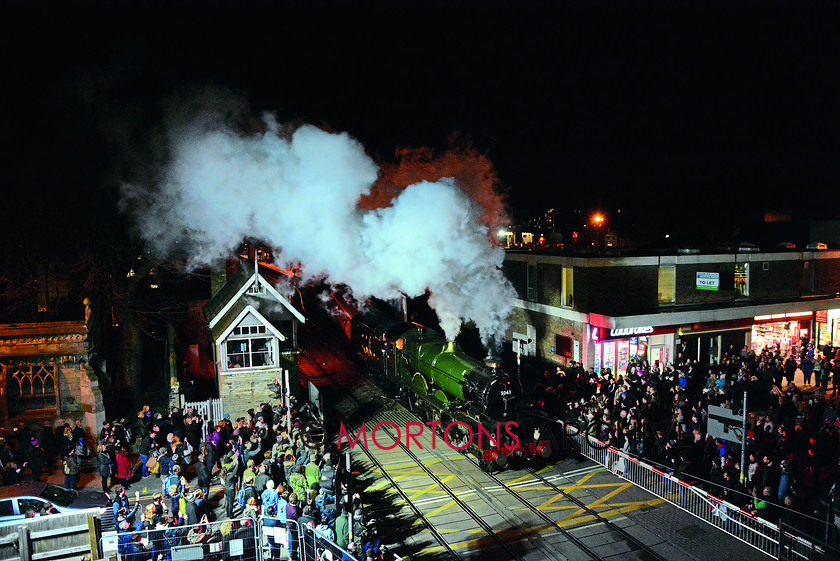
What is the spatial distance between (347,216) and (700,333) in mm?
18263

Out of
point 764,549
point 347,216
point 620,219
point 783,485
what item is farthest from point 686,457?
point 620,219

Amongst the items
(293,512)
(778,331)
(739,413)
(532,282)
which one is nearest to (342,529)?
(293,512)

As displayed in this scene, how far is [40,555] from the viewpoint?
21.6 ft

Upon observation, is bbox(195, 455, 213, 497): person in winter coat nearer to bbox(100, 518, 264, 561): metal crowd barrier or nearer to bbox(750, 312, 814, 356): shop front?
bbox(100, 518, 264, 561): metal crowd barrier

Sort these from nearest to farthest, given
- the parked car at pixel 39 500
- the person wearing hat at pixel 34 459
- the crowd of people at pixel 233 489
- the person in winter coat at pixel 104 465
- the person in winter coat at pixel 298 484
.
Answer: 1. the crowd of people at pixel 233 489
2. the parked car at pixel 39 500
3. the person in winter coat at pixel 298 484
4. the person in winter coat at pixel 104 465
5. the person wearing hat at pixel 34 459

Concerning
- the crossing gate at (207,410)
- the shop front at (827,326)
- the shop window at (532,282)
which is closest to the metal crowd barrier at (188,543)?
the crossing gate at (207,410)

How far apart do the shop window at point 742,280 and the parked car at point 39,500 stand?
28151mm

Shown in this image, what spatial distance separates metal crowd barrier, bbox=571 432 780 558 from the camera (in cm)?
1073

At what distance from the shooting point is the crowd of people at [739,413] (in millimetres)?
11914

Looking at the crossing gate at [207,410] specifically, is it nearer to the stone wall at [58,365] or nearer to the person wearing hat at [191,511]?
the stone wall at [58,365]

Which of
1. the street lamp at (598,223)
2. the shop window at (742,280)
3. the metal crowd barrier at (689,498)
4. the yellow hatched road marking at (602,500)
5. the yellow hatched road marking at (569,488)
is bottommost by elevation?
the yellow hatched road marking at (569,488)

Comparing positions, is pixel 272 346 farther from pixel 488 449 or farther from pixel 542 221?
pixel 542 221

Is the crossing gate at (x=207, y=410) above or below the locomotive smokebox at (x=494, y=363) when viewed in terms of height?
below

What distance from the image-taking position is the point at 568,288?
25.2m
